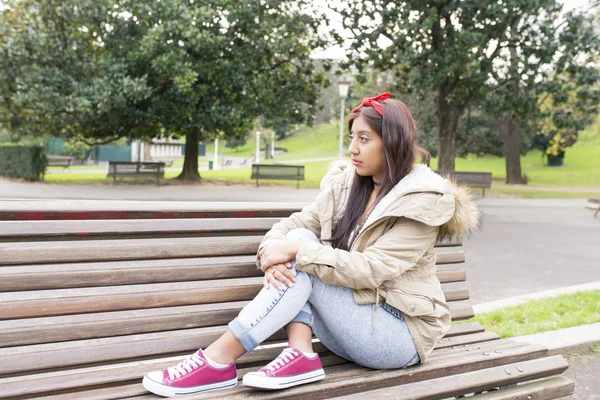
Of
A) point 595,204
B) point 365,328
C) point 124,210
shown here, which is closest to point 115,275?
point 124,210

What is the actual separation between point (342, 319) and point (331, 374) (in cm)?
23

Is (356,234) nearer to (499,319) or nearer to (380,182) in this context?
(380,182)

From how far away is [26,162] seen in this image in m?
21.9

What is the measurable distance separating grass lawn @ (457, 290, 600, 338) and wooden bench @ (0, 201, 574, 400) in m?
1.79

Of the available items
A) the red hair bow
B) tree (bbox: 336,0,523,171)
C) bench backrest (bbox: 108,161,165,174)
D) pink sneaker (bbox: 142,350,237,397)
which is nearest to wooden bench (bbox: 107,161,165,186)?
bench backrest (bbox: 108,161,165,174)

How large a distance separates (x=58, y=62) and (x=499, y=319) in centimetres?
1787

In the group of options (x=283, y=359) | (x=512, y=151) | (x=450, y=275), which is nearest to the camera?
(x=283, y=359)

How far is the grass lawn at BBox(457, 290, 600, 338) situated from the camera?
4574 millimetres

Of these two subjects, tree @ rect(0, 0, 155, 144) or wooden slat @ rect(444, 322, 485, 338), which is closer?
wooden slat @ rect(444, 322, 485, 338)

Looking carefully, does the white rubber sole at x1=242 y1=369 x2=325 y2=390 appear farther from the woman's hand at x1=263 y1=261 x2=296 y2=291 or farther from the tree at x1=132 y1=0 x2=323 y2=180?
the tree at x1=132 y1=0 x2=323 y2=180

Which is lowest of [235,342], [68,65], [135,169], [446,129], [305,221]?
[235,342]

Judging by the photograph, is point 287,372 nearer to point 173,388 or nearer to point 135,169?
point 173,388

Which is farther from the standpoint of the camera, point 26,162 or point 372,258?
point 26,162

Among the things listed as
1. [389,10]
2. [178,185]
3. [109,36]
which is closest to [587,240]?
[389,10]
